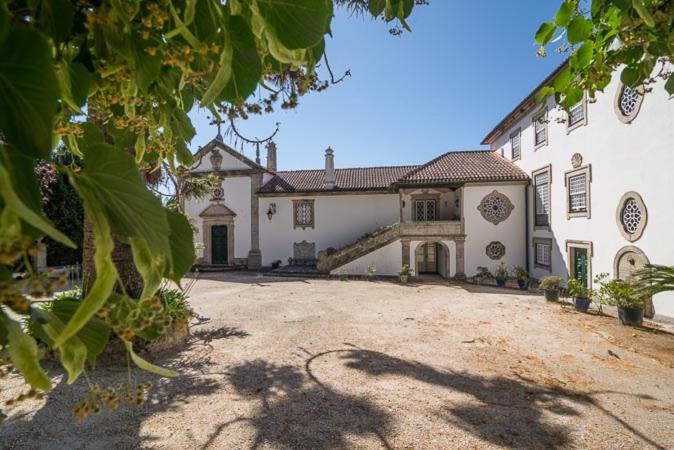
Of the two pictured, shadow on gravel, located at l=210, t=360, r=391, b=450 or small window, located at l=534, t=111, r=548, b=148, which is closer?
shadow on gravel, located at l=210, t=360, r=391, b=450

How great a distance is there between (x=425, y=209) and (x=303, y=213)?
792 cm

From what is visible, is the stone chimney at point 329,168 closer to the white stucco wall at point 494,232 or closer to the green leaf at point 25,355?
the white stucco wall at point 494,232

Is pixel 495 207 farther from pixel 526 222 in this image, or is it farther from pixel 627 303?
pixel 627 303

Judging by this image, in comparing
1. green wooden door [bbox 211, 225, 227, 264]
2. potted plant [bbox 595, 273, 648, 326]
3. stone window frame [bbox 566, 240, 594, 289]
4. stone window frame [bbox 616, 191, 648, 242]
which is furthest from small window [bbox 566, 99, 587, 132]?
green wooden door [bbox 211, 225, 227, 264]

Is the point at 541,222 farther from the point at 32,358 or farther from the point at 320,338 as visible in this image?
the point at 32,358

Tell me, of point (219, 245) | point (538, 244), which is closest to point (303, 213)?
point (219, 245)

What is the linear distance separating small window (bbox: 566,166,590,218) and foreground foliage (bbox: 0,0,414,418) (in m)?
13.9

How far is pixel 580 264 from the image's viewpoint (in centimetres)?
1234

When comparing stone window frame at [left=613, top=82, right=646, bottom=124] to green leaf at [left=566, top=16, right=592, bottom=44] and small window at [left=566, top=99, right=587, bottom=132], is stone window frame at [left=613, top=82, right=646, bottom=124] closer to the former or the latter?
small window at [left=566, top=99, right=587, bottom=132]

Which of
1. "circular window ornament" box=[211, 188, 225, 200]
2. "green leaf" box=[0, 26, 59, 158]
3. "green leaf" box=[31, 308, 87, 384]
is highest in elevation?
"circular window ornament" box=[211, 188, 225, 200]

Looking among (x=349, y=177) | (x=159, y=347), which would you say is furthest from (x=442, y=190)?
(x=159, y=347)

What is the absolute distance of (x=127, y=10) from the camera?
0.86m

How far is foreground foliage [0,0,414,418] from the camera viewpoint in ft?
1.65

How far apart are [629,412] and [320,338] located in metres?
5.24
